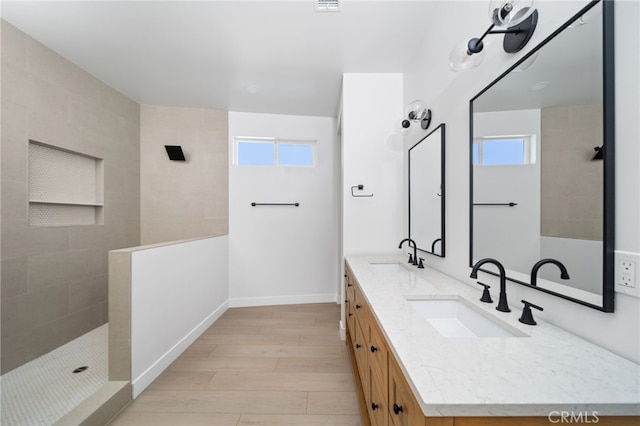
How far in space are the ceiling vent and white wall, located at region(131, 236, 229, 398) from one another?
212 cm

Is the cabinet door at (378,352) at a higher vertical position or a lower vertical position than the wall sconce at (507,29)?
lower

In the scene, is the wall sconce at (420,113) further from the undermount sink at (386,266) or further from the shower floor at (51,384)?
the shower floor at (51,384)

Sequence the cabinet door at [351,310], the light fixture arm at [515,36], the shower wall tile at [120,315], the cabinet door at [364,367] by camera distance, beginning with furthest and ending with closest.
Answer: the cabinet door at [351,310]
the shower wall tile at [120,315]
the cabinet door at [364,367]
the light fixture arm at [515,36]

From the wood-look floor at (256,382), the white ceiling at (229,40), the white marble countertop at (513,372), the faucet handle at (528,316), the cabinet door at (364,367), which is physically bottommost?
the wood-look floor at (256,382)

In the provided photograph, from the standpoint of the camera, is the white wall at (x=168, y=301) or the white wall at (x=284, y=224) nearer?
the white wall at (x=168, y=301)

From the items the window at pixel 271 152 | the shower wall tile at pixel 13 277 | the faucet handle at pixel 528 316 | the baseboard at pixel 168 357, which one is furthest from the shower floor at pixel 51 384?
the window at pixel 271 152

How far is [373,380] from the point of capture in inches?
42.6

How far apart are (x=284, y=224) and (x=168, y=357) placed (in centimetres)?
193

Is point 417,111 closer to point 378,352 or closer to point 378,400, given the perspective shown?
point 378,352

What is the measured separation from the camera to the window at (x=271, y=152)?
11.5 feet

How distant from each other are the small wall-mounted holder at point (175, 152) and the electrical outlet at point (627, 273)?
12.3ft

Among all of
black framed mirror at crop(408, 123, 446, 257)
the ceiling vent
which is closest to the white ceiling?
the ceiling vent

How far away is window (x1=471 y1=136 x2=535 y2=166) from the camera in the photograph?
0.97 m

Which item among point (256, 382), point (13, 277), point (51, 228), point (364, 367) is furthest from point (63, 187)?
point (364, 367)
